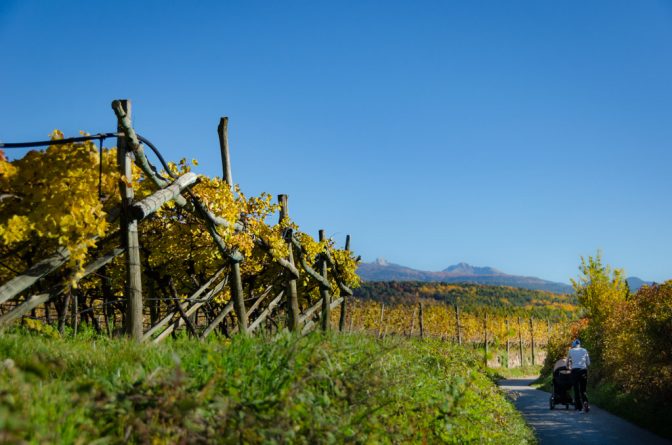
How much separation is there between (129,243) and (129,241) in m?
0.02

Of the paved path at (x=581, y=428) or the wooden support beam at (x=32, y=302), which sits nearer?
the wooden support beam at (x=32, y=302)

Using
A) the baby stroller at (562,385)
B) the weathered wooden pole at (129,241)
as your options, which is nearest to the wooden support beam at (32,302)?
the weathered wooden pole at (129,241)

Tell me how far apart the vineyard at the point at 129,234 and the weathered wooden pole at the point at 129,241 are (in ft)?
0.04

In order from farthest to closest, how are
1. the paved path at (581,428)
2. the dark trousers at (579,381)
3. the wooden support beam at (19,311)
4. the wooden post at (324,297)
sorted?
the dark trousers at (579,381) → the wooden post at (324,297) → the paved path at (581,428) → the wooden support beam at (19,311)

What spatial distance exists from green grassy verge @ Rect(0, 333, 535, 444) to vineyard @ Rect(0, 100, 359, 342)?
0.96 metres

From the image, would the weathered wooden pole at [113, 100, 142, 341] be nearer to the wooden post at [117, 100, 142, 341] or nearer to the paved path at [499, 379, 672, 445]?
the wooden post at [117, 100, 142, 341]

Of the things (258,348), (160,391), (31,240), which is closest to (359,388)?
(258,348)

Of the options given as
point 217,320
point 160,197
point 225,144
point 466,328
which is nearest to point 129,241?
point 160,197

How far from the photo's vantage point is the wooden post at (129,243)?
7137mm

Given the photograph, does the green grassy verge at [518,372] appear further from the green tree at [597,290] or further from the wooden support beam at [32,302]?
the wooden support beam at [32,302]

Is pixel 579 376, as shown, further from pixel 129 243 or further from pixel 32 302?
pixel 32 302

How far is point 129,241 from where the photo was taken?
7191mm

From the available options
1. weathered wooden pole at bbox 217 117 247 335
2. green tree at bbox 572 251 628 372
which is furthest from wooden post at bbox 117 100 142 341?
green tree at bbox 572 251 628 372

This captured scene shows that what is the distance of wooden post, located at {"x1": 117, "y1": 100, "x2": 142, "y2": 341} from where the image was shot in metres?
7.14
